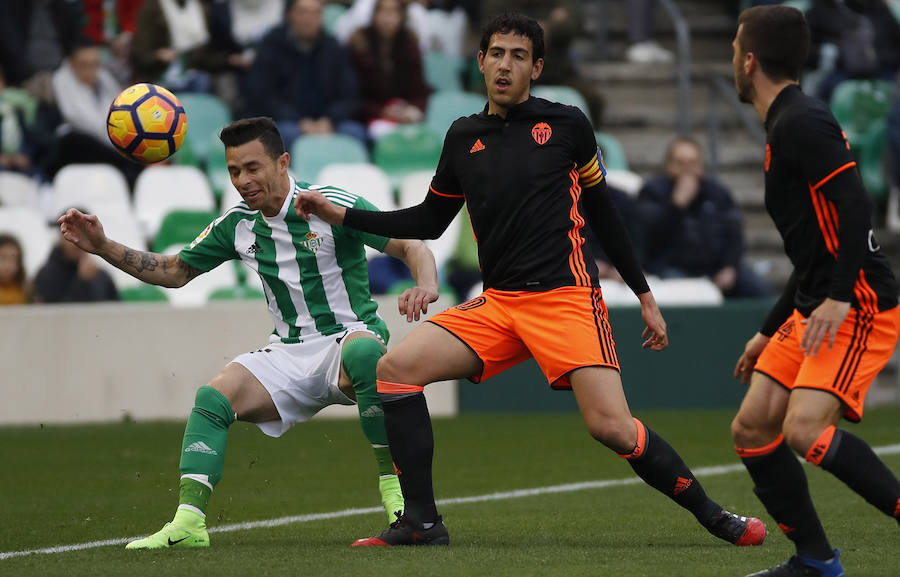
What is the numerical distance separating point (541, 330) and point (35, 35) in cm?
1059

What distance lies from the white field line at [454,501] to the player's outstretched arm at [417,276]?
1399 mm

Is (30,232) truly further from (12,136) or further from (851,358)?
(851,358)

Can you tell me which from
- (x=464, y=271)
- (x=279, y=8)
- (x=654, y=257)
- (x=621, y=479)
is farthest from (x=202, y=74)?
(x=621, y=479)

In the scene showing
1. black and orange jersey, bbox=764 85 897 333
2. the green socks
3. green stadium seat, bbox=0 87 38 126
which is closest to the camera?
black and orange jersey, bbox=764 85 897 333

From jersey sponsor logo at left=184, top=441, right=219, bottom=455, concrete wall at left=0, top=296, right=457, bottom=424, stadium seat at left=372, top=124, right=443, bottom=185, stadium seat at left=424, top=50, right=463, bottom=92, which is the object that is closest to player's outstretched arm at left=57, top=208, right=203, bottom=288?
jersey sponsor logo at left=184, top=441, right=219, bottom=455

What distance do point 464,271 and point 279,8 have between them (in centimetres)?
440

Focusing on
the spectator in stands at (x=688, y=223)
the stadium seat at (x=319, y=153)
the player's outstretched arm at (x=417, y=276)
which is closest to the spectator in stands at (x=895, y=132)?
the spectator in stands at (x=688, y=223)

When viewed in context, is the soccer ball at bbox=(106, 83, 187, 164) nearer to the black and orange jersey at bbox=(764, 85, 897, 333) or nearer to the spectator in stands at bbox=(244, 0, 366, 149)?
the black and orange jersey at bbox=(764, 85, 897, 333)

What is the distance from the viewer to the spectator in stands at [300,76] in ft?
46.8

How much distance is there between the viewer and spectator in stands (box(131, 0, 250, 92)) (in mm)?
14500

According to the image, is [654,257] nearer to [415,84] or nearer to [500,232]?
[415,84]

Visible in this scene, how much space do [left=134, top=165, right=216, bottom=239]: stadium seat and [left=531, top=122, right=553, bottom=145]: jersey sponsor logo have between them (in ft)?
26.2

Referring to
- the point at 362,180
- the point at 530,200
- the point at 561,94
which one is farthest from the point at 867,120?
the point at 530,200

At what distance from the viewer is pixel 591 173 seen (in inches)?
241
